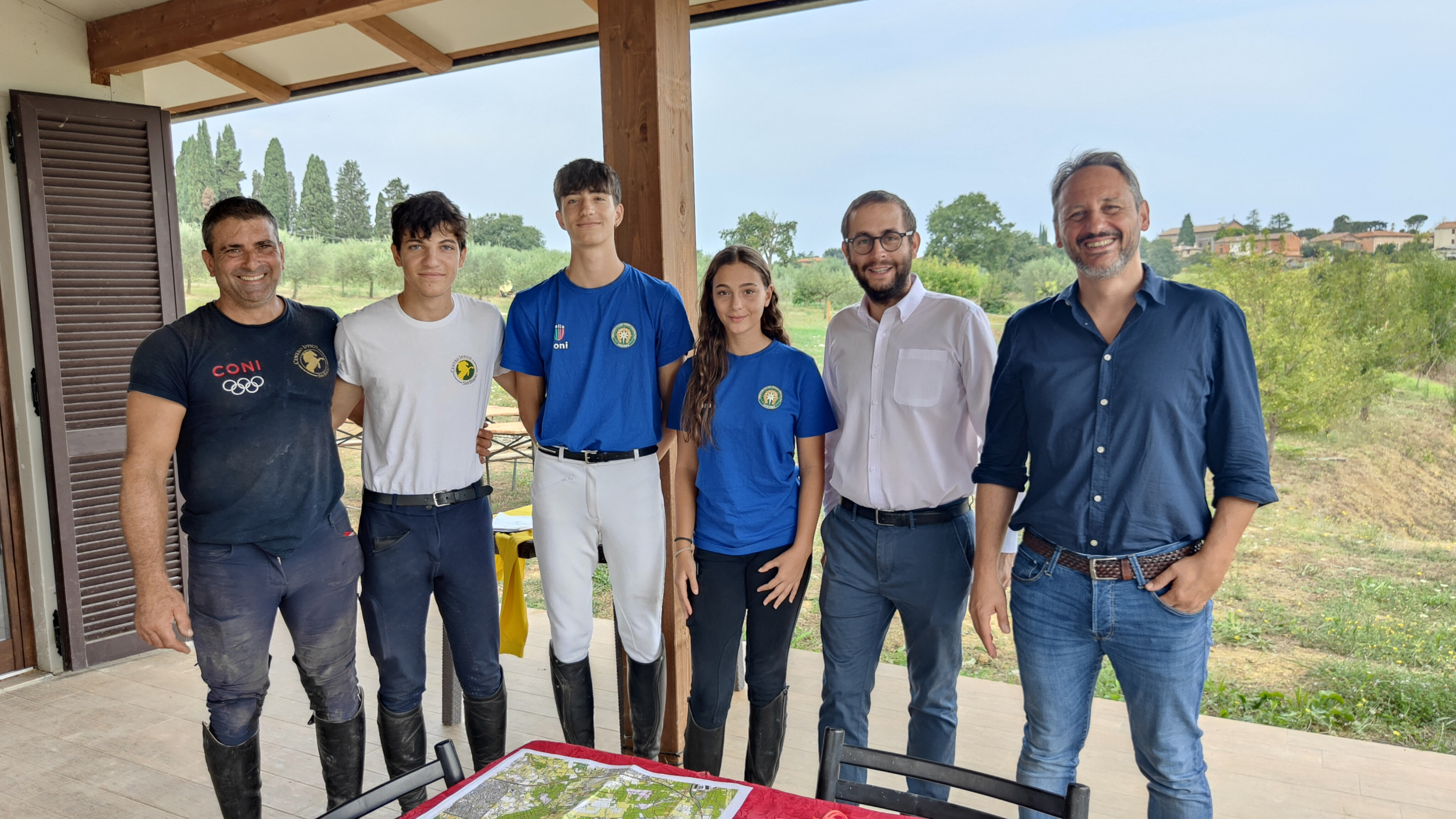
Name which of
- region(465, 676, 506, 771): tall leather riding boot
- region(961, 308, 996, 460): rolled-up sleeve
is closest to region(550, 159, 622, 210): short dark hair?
region(961, 308, 996, 460): rolled-up sleeve

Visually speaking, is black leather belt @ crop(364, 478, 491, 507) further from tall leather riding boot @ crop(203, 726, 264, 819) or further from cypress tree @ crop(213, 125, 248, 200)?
cypress tree @ crop(213, 125, 248, 200)

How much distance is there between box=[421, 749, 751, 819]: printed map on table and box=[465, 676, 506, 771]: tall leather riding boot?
1147 mm

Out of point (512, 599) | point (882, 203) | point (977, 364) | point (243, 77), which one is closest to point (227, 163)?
point (243, 77)

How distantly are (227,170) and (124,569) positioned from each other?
4.04 m

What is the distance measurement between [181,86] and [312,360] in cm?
340

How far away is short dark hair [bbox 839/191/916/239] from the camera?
220 cm

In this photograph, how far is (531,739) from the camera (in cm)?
339

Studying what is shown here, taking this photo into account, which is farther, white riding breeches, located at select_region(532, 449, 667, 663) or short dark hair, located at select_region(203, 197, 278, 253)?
white riding breeches, located at select_region(532, 449, 667, 663)

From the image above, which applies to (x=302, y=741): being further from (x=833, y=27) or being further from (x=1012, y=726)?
(x=833, y=27)

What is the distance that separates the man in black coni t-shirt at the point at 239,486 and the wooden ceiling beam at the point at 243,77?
2.53m

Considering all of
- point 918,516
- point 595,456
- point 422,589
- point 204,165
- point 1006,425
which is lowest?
point 422,589

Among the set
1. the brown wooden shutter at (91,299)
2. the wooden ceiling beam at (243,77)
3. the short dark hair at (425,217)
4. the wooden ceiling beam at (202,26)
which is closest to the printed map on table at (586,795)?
the short dark hair at (425,217)

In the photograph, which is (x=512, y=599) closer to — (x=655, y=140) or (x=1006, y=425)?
(x=655, y=140)

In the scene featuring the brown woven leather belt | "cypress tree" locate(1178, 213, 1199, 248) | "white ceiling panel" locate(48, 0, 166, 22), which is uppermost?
"white ceiling panel" locate(48, 0, 166, 22)
